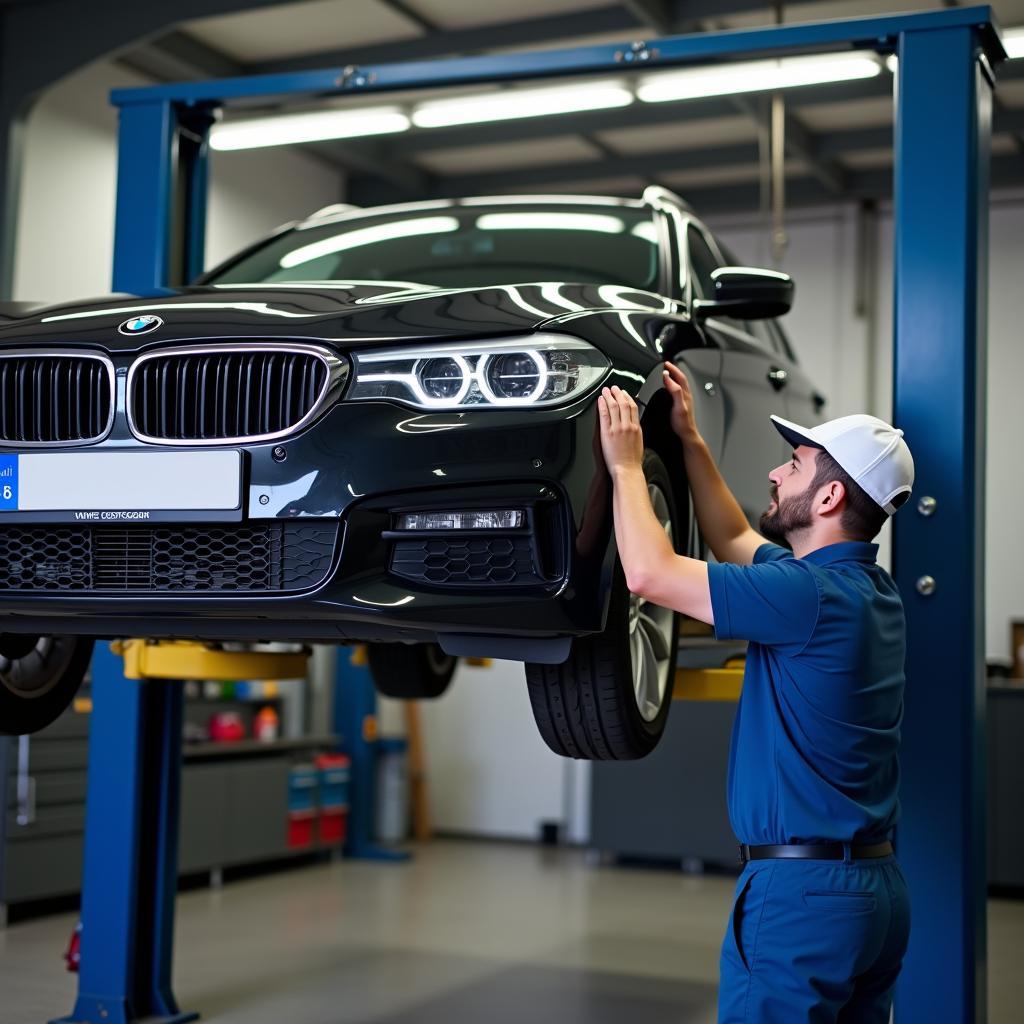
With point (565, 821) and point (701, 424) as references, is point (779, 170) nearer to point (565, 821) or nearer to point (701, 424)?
point (565, 821)

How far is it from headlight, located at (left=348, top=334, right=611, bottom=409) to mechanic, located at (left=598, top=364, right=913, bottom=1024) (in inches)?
4.1

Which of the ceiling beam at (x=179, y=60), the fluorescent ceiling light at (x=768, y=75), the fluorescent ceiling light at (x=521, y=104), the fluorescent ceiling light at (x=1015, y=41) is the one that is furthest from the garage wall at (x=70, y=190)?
the fluorescent ceiling light at (x=1015, y=41)

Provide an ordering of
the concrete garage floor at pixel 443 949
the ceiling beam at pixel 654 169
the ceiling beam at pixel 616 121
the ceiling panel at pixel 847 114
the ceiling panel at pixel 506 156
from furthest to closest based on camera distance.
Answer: the ceiling panel at pixel 506 156 → the ceiling beam at pixel 654 169 → the ceiling panel at pixel 847 114 → the ceiling beam at pixel 616 121 → the concrete garage floor at pixel 443 949

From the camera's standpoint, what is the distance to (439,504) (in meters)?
2.59

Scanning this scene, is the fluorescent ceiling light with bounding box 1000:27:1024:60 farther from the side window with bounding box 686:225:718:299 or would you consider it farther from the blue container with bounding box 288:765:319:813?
the blue container with bounding box 288:765:319:813

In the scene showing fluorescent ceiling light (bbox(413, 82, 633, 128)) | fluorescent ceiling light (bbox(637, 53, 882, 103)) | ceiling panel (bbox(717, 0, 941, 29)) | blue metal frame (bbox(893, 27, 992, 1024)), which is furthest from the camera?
ceiling panel (bbox(717, 0, 941, 29))

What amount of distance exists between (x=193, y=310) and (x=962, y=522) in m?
1.78

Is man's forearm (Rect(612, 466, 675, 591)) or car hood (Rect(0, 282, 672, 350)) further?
car hood (Rect(0, 282, 672, 350))

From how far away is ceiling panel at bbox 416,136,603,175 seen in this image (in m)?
9.41

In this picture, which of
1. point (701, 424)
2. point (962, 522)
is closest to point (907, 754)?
point (962, 522)

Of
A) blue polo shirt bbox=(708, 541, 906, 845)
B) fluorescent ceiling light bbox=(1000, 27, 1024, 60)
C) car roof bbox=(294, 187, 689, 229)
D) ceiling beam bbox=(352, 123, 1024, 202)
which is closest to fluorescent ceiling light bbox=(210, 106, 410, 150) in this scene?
ceiling beam bbox=(352, 123, 1024, 202)

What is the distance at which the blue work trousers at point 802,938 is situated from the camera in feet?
7.86

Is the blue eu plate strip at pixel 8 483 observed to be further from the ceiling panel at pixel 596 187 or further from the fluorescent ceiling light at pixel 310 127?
the ceiling panel at pixel 596 187

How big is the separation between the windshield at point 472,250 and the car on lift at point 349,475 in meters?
0.57
